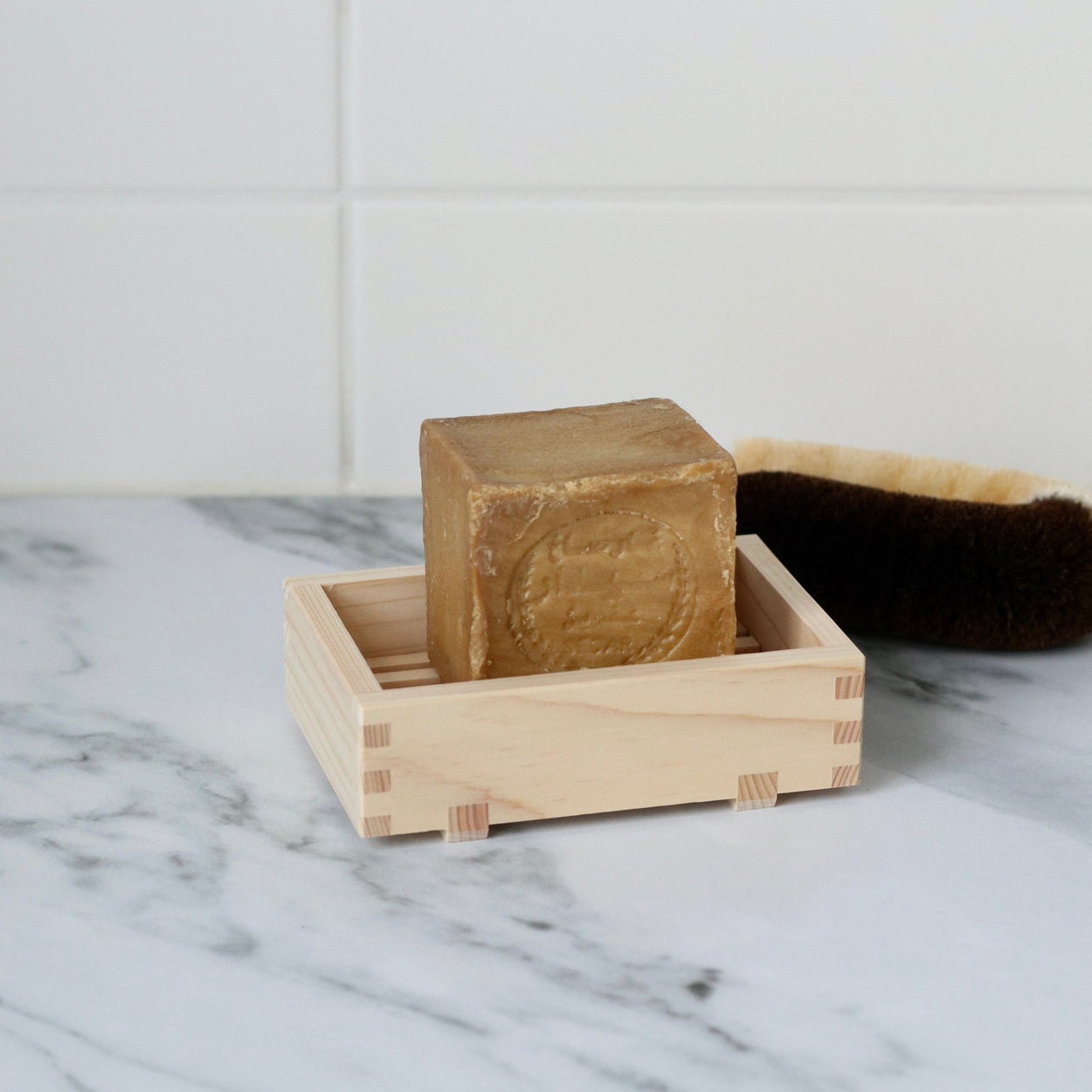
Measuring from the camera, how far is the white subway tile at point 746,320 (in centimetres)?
94

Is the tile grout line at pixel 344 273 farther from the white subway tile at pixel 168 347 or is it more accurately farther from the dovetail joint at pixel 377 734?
the dovetail joint at pixel 377 734

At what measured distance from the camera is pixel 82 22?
0.89 m

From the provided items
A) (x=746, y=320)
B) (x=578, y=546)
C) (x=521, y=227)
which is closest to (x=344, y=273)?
(x=521, y=227)

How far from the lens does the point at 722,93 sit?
3.01 ft

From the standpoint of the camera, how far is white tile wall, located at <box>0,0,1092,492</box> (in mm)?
905

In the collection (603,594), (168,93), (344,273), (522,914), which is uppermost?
(168,93)

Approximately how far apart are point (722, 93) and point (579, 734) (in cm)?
47

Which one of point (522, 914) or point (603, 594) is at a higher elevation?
point (603, 594)

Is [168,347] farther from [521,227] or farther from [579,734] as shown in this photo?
[579,734]

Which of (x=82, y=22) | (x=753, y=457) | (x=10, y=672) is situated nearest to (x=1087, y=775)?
(x=753, y=457)

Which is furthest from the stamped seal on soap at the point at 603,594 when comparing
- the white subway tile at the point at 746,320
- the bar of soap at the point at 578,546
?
the white subway tile at the point at 746,320

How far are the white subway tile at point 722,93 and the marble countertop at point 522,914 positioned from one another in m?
0.33

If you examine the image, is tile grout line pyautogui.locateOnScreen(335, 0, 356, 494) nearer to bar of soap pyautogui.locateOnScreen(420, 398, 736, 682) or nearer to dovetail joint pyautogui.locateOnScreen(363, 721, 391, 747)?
bar of soap pyautogui.locateOnScreen(420, 398, 736, 682)

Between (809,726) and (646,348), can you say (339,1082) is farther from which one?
(646,348)
